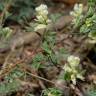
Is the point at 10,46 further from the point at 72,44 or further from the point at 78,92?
the point at 78,92

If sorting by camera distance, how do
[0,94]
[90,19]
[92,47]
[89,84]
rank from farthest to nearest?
[92,47]
[89,84]
[0,94]
[90,19]

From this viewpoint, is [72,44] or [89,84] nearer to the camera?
[89,84]

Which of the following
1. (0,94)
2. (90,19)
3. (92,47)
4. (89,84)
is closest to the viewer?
(90,19)

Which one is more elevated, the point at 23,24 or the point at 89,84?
the point at 23,24

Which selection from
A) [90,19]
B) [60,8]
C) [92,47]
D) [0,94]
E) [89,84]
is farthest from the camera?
[60,8]

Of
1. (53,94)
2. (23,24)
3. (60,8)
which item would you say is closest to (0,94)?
(53,94)

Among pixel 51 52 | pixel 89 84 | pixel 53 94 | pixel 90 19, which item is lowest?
pixel 89 84

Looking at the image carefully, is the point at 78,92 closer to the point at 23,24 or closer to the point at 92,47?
the point at 92,47

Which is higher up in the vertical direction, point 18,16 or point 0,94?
point 18,16

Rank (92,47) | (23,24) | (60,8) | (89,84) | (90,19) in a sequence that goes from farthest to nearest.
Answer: (60,8) → (23,24) → (92,47) → (89,84) → (90,19)

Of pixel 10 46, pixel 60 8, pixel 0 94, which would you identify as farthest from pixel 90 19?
pixel 60 8
